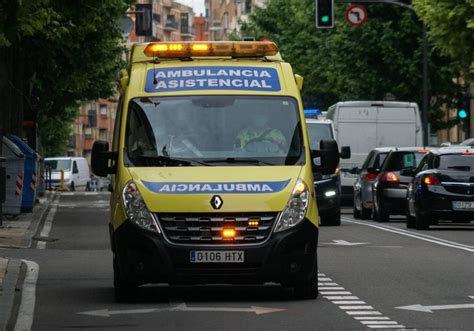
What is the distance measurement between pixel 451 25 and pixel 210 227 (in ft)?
101

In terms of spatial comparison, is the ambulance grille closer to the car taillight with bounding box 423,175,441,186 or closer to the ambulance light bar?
the ambulance light bar

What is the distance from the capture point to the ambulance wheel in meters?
15.7

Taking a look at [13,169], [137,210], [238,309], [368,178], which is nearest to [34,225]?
[13,169]

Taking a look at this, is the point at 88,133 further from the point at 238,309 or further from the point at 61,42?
the point at 238,309

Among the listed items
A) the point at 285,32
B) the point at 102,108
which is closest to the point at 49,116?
the point at 285,32

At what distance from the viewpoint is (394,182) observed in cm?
3622

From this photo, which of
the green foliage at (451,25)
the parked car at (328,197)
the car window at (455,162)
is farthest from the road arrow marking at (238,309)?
the green foliage at (451,25)

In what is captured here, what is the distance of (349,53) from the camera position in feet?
219

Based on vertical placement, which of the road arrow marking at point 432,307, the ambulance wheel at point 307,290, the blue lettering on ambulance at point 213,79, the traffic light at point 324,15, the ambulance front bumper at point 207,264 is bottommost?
the road arrow marking at point 432,307

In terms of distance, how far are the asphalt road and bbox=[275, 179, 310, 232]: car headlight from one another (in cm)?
69

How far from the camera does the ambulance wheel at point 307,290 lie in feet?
51.4

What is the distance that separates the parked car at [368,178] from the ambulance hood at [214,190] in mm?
21935

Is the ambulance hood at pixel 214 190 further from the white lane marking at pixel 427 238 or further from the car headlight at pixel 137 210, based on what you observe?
the white lane marking at pixel 427 238

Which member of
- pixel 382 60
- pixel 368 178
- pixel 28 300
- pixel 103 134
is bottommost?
pixel 28 300
